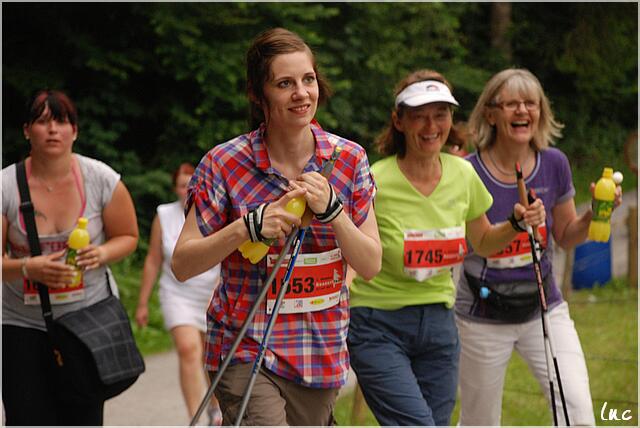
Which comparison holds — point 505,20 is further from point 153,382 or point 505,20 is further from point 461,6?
point 153,382

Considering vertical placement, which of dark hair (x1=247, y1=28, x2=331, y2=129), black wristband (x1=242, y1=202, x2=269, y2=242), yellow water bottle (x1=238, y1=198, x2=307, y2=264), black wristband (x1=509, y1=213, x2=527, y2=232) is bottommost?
black wristband (x1=509, y1=213, x2=527, y2=232)

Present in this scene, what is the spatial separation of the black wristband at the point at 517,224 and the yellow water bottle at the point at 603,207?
39cm

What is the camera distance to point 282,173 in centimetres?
341

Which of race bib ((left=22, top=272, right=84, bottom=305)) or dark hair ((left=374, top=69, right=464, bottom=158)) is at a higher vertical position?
dark hair ((left=374, top=69, right=464, bottom=158))

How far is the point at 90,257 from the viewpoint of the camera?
15.0 ft

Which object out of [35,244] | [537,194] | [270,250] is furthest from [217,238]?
[537,194]

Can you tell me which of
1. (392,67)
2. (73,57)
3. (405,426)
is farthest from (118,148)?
(405,426)

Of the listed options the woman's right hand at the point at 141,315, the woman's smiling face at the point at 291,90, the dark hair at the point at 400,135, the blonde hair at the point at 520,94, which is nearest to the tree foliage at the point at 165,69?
the woman's right hand at the point at 141,315

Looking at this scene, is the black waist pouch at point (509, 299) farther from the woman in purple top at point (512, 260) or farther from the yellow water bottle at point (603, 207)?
the yellow water bottle at point (603, 207)

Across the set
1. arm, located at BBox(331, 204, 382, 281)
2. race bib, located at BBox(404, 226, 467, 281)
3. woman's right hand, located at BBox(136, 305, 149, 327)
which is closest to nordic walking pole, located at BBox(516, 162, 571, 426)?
race bib, located at BBox(404, 226, 467, 281)

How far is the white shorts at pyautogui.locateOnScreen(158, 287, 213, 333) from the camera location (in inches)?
252

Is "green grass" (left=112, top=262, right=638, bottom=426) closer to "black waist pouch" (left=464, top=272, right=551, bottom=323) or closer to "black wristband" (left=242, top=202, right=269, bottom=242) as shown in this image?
"black waist pouch" (left=464, top=272, right=551, bottom=323)

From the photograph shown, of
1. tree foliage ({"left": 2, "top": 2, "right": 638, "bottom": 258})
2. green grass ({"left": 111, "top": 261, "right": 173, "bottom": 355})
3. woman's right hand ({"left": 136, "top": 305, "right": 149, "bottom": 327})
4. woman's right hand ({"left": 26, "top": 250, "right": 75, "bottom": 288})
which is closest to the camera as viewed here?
woman's right hand ({"left": 26, "top": 250, "right": 75, "bottom": 288})

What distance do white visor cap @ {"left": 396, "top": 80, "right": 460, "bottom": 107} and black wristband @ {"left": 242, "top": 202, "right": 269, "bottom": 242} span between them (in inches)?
59.8
